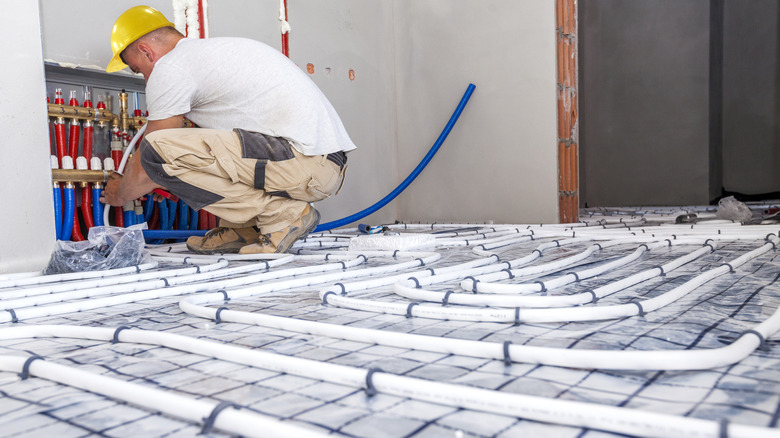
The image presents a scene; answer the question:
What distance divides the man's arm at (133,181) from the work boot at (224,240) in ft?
1.33

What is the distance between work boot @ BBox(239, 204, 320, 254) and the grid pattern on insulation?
1.03m

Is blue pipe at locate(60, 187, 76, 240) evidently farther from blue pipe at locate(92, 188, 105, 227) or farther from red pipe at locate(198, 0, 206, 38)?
red pipe at locate(198, 0, 206, 38)

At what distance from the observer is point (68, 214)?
8.89 feet

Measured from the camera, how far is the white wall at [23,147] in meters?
2.41

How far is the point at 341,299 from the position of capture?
1.63 meters

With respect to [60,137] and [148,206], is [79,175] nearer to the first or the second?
[60,137]

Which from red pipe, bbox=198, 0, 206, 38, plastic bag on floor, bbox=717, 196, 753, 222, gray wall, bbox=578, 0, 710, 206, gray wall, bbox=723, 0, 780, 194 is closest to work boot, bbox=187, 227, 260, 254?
red pipe, bbox=198, 0, 206, 38

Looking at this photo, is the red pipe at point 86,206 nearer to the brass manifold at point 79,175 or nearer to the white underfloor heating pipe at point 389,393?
the brass manifold at point 79,175

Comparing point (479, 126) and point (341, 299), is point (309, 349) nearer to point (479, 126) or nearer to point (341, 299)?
point (341, 299)

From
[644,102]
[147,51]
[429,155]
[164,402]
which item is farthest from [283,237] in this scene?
[644,102]

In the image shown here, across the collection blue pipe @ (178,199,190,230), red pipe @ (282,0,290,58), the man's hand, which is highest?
red pipe @ (282,0,290,58)

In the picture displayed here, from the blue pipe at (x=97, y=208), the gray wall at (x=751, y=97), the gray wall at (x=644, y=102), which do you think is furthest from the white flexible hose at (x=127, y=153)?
the gray wall at (x=751, y=97)

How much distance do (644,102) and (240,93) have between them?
18.7 feet

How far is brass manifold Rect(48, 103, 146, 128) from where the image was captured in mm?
2697
